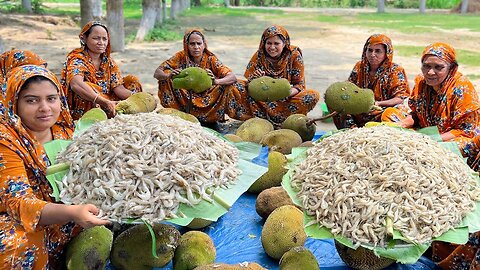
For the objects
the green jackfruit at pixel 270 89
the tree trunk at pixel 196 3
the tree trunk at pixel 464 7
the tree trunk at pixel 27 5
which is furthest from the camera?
the tree trunk at pixel 196 3

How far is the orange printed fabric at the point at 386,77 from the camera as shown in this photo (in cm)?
492

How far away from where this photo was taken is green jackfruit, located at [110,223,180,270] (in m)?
2.52

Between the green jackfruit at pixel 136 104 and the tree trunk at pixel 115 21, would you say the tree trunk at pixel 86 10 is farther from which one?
the green jackfruit at pixel 136 104

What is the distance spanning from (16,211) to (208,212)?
34.3 inches

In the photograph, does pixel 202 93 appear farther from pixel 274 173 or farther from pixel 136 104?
pixel 274 173

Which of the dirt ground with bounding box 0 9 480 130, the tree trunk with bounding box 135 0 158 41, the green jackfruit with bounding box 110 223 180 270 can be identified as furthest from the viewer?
the tree trunk with bounding box 135 0 158 41

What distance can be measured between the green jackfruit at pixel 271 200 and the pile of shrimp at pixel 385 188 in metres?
0.45

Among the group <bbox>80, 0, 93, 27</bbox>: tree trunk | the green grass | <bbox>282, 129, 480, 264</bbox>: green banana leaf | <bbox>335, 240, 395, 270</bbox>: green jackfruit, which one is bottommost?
<bbox>335, 240, 395, 270</bbox>: green jackfruit

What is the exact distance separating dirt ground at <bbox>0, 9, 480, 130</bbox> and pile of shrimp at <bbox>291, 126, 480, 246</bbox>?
3246 mm

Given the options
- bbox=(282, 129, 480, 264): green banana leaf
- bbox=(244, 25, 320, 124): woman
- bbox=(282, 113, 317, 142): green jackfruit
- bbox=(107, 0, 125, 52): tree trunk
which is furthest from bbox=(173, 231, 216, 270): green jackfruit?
bbox=(107, 0, 125, 52): tree trunk

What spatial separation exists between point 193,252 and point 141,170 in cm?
54

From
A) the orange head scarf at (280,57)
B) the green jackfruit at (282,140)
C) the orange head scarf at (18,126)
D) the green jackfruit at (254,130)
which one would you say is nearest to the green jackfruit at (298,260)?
the orange head scarf at (18,126)

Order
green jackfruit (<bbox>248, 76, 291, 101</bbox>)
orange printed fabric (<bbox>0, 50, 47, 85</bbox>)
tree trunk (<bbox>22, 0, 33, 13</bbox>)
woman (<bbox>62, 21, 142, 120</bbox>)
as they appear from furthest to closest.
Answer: tree trunk (<bbox>22, 0, 33, 13</bbox>)
green jackfruit (<bbox>248, 76, 291, 101</bbox>)
woman (<bbox>62, 21, 142, 120</bbox>)
orange printed fabric (<bbox>0, 50, 47, 85</bbox>)

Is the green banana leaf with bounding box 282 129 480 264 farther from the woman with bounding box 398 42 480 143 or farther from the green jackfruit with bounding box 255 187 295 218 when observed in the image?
the woman with bounding box 398 42 480 143
